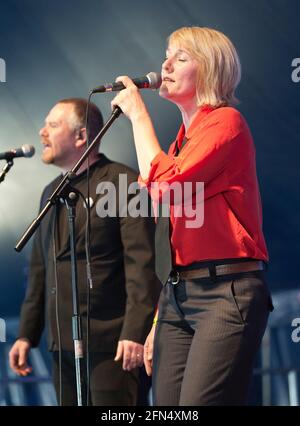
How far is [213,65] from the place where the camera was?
227 cm

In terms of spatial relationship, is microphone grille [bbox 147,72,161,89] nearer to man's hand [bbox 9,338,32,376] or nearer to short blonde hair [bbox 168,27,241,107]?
short blonde hair [bbox 168,27,241,107]

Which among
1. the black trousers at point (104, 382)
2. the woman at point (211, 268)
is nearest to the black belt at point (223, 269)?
the woman at point (211, 268)

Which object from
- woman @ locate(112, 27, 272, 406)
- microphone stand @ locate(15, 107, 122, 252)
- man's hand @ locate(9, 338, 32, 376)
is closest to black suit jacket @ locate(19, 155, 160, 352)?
man's hand @ locate(9, 338, 32, 376)

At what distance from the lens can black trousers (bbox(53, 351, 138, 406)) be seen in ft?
9.59

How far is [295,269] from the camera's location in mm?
3355

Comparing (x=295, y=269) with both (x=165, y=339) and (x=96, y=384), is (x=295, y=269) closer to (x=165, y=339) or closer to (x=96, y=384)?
(x=96, y=384)

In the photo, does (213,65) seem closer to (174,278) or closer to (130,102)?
(130,102)

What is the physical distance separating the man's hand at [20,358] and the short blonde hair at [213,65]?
145cm

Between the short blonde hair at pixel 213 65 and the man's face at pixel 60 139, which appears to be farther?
the man's face at pixel 60 139

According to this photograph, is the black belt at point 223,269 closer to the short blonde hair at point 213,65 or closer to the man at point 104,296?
the short blonde hair at point 213,65

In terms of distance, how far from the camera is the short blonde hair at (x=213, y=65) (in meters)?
2.26

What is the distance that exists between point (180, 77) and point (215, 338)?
30.1 inches

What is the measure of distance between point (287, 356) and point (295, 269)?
1.21ft

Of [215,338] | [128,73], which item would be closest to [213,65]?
[215,338]
